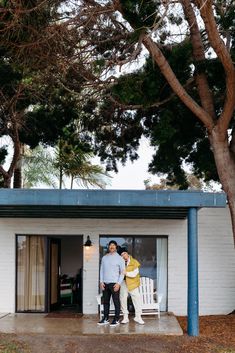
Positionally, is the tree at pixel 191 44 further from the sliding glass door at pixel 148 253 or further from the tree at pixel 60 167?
the tree at pixel 60 167

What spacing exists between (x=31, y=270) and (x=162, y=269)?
3042mm

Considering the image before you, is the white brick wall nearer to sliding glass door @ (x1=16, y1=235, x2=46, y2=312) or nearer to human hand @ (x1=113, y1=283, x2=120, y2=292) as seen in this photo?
sliding glass door @ (x1=16, y1=235, x2=46, y2=312)

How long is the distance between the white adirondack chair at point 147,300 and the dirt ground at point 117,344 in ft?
5.45

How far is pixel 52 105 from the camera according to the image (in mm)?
16328

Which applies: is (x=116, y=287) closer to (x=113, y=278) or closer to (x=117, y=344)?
(x=113, y=278)

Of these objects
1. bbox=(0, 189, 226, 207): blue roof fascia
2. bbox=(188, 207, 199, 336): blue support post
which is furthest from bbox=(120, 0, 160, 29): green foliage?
bbox=(188, 207, 199, 336): blue support post

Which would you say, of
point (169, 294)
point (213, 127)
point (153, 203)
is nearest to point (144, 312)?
point (169, 294)

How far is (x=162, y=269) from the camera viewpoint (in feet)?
42.1

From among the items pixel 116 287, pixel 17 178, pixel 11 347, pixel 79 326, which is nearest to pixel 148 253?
pixel 116 287

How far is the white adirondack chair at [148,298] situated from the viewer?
11.8 m

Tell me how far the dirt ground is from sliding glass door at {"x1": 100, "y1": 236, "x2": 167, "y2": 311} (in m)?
2.69

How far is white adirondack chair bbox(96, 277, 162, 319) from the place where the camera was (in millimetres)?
11734

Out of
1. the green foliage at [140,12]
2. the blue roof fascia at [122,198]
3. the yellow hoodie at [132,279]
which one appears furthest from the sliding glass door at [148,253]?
the green foliage at [140,12]

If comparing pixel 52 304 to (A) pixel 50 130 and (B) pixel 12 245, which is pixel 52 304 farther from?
(A) pixel 50 130
